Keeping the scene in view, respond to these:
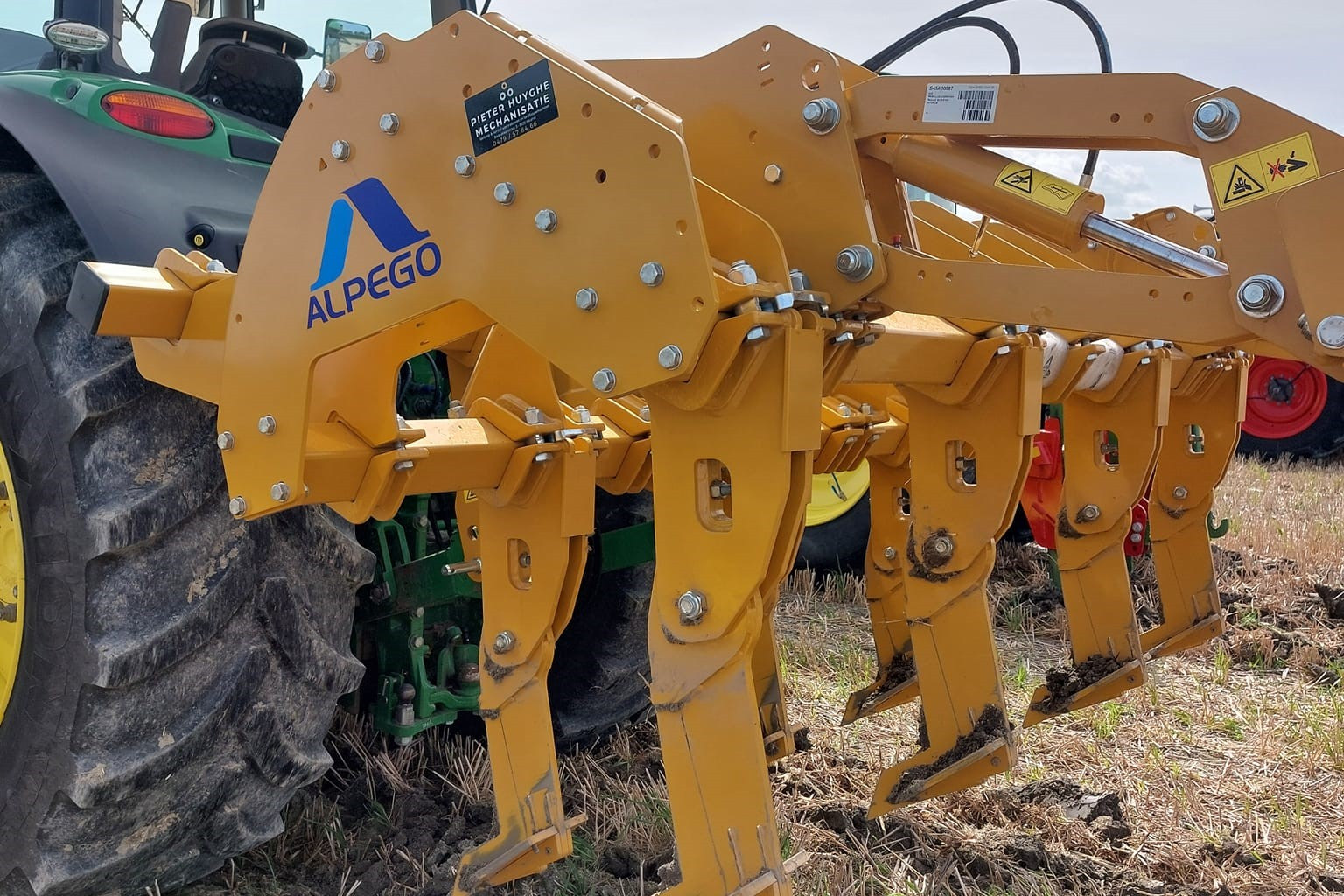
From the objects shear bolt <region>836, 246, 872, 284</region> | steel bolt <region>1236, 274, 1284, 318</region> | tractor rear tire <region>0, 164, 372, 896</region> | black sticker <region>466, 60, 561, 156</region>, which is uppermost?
black sticker <region>466, 60, 561, 156</region>

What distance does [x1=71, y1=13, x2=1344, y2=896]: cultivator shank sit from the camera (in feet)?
5.43

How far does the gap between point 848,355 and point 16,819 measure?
64.9 inches

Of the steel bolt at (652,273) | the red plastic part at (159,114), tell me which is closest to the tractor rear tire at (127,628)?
the red plastic part at (159,114)

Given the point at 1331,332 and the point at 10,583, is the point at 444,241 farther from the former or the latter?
the point at 1331,332

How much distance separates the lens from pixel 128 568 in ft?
6.43

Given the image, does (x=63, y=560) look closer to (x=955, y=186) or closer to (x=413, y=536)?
(x=413, y=536)

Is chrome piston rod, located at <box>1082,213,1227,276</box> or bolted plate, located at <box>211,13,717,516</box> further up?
bolted plate, located at <box>211,13,717,516</box>

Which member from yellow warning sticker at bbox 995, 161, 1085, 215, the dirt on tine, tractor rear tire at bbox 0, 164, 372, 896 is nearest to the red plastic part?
tractor rear tire at bbox 0, 164, 372, 896

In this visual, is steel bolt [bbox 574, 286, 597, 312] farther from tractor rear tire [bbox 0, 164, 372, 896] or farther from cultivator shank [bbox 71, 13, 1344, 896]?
tractor rear tire [bbox 0, 164, 372, 896]

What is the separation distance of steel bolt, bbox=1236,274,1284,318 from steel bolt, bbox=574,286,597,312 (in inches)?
37.2

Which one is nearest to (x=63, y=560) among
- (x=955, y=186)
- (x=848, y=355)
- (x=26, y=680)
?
(x=26, y=680)

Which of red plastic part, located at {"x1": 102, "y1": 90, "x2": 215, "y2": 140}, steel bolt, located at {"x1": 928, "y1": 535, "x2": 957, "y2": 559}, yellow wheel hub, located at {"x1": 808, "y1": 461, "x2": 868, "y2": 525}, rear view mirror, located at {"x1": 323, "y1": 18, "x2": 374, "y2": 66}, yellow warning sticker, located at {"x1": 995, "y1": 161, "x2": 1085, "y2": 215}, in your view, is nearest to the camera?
yellow warning sticker, located at {"x1": 995, "y1": 161, "x2": 1085, "y2": 215}

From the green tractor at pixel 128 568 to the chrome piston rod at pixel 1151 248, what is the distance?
1461mm

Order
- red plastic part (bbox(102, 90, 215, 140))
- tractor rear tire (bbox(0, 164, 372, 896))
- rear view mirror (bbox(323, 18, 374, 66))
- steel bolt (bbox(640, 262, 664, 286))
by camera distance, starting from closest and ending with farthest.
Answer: steel bolt (bbox(640, 262, 664, 286))
tractor rear tire (bbox(0, 164, 372, 896))
red plastic part (bbox(102, 90, 215, 140))
rear view mirror (bbox(323, 18, 374, 66))
